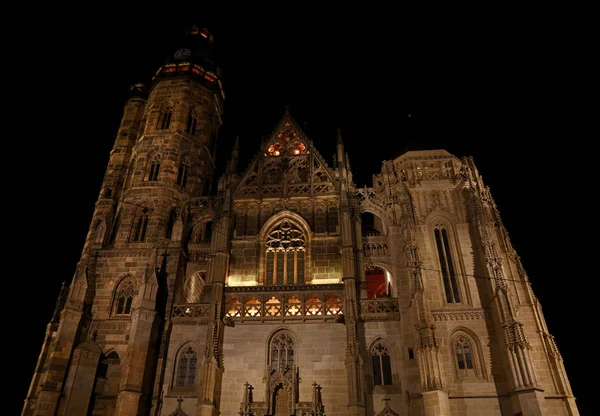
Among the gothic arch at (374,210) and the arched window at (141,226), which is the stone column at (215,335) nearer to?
the arched window at (141,226)

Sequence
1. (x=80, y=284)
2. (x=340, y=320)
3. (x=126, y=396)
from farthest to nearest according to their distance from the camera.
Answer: (x=80, y=284) → (x=340, y=320) → (x=126, y=396)

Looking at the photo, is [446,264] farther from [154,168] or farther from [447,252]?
[154,168]

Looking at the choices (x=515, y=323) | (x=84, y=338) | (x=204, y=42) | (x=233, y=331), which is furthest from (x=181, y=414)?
(x=204, y=42)

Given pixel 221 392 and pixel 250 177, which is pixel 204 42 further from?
pixel 221 392

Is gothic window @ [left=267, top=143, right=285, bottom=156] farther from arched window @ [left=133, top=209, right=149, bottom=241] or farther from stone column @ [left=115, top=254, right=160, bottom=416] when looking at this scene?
stone column @ [left=115, top=254, right=160, bottom=416]

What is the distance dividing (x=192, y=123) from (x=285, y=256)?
1438 centimetres

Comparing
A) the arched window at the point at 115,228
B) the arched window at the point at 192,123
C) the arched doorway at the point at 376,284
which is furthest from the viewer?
the arched doorway at the point at 376,284

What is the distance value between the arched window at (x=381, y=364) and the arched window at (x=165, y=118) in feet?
73.2

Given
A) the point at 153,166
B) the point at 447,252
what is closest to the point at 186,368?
the point at 153,166

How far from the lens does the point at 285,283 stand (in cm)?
2692

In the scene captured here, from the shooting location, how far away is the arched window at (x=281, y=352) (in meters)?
23.3

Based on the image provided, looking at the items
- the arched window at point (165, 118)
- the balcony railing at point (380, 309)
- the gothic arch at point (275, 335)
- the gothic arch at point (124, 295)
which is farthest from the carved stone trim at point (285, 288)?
the arched window at point (165, 118)

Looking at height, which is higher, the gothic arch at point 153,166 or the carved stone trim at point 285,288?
the gothic arch at point 153,166

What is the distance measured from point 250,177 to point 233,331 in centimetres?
1110
